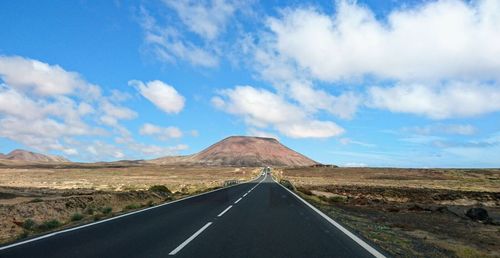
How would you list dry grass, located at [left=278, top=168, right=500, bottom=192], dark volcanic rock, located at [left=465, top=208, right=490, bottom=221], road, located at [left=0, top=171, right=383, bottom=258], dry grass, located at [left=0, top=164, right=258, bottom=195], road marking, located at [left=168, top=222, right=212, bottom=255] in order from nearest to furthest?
road, located at [left=0, top=171, right=383, bottom=258] < road marking, located at [left=168, top=222, right=212, bottom=255] < dark volcanic rock, located at [left=465, top=208, right=490, bottom=221] < dry grass, located at [left=0, top=164, right=258, bottom=195] < dry grass, located at [left=278, top=168, right=500, bottom=192]

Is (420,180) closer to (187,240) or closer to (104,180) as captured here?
(104,180)

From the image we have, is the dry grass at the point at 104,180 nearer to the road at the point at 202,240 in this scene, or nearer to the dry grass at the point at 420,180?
the dry grass at the point at 420,180

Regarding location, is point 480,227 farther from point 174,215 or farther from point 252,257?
point 252,257

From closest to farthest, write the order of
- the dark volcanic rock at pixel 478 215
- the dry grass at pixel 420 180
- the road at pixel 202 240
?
the road at pixel 202 240 → the dark volcanic rock at pixel 478 215 → the dry grass at pixel 420 180

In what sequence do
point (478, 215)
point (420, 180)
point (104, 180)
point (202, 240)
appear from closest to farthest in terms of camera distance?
point (202, 240), point (478, 215), point (104, 180), point (420, 180)

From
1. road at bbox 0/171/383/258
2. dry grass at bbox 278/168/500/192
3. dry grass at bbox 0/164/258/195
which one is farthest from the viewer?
dry grass at bbox 278/168/500/192

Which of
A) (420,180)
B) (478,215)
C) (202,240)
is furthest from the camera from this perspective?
(420,180)

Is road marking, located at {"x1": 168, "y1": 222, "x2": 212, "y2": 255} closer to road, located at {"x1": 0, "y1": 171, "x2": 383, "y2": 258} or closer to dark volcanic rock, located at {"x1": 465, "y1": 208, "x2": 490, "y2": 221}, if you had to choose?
road, located at {"x1": 0, "y1": 171, "x2": 383, "y2": 258}

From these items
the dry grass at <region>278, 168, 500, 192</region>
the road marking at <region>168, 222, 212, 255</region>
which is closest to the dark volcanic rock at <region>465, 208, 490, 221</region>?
the road marking at <region>168, 222, 212, 255</region>

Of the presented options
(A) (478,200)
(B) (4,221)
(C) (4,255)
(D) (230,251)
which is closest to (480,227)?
(D) (230,251)

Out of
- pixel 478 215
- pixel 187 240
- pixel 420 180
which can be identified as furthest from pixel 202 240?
pixel 420 180

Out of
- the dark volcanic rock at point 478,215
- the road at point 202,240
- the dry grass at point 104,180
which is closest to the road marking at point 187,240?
the road at point 202,240

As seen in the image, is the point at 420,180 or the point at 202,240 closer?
the point at 202,240

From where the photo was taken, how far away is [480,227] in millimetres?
23250
